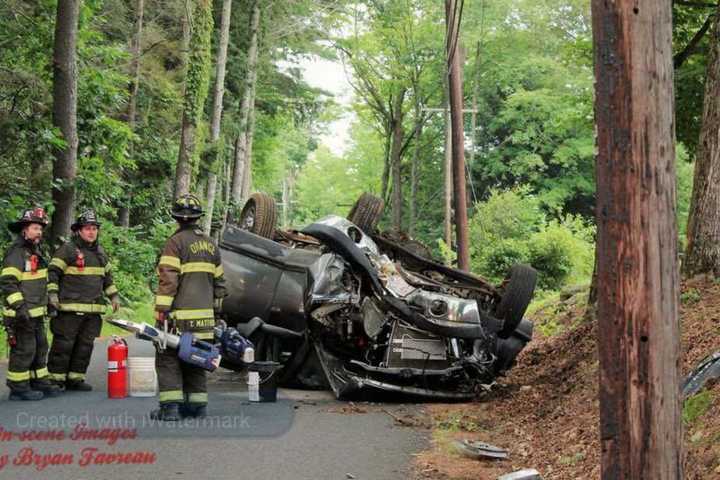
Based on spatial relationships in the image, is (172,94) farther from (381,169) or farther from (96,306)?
(381,169)

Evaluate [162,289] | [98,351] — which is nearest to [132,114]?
[98,351]

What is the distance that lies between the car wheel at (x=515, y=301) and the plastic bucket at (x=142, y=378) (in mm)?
3824

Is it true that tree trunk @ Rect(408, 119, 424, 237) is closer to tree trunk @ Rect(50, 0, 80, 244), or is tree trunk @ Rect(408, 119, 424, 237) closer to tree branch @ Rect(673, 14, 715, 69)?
tree trunk @ Rect(50, 0, 80, 244)

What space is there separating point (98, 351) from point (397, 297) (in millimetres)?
6927

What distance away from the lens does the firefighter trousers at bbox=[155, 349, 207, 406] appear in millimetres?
9273

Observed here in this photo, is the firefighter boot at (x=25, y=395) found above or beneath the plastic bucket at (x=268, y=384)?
beneath

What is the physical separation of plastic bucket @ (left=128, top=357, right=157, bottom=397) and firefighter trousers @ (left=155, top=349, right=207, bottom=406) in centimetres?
152

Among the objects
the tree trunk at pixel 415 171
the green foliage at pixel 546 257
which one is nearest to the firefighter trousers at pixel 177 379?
the green foliage at pixel 546 257

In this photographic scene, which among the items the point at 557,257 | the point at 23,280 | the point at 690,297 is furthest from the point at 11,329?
the point at 557,257

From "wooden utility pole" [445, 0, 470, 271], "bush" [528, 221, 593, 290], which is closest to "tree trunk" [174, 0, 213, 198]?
"wooden utility pole" [445, 0, 470, 271]

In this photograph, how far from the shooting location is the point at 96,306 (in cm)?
1134

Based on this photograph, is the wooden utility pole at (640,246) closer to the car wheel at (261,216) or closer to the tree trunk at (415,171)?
the car wheel at (261,216)

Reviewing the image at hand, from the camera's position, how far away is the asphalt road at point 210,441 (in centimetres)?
728

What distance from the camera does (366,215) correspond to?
495 inches
